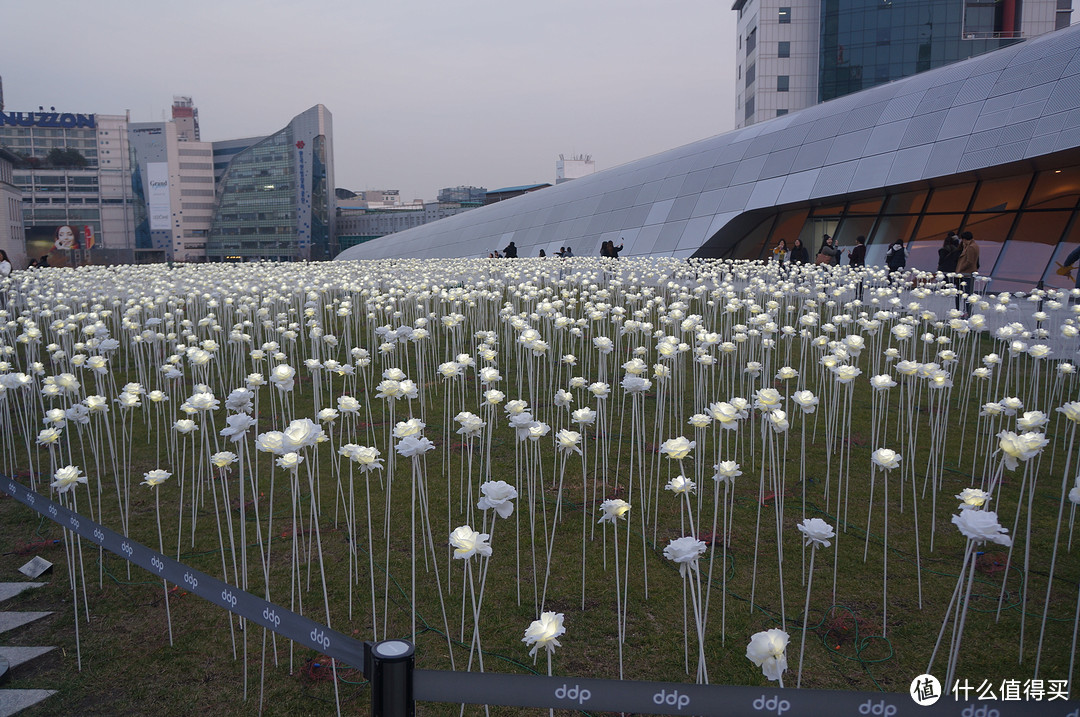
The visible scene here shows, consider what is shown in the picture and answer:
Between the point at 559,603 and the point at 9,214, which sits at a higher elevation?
the point at 9,214

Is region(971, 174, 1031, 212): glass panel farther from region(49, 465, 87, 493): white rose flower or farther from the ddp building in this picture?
region(49, 465, 87, 493): white rose flower

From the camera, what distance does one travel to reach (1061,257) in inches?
669

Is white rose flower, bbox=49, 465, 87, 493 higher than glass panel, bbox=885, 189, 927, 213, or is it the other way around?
glass panel, bbox=885, 189, 927, 213

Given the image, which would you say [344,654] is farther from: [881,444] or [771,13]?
[771,13]

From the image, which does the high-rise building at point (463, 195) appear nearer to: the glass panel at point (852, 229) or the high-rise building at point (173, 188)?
the high-rise building at point (173, 188)

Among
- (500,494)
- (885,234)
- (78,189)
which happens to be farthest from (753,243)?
(78,189)

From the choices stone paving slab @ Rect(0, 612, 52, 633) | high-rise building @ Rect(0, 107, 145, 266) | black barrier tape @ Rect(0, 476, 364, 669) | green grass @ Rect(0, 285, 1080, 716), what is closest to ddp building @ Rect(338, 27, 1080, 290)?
green grass @ Rect(0, 285, 1080, 716)

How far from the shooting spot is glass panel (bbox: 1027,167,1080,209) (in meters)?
17.9

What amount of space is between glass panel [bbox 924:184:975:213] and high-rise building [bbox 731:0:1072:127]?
4193cm

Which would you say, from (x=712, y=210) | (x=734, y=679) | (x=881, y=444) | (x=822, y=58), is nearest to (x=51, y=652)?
(x=734, y=679)

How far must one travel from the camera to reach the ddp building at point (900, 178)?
17875mm

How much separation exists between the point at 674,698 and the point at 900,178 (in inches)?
878

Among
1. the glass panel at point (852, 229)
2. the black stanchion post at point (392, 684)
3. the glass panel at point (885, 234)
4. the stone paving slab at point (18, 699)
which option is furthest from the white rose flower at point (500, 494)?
the glass panel at point (852, 229)

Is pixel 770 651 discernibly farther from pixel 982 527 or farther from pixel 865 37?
pixel 865 37
